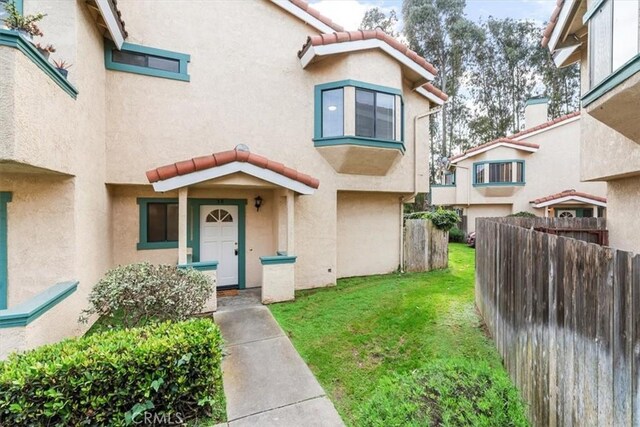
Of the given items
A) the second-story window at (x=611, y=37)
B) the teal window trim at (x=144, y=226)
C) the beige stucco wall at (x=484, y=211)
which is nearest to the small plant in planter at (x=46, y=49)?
the teal window trim at (x=144, y=226)

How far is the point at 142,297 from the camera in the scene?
5402 mm

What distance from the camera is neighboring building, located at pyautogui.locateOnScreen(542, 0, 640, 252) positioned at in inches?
188

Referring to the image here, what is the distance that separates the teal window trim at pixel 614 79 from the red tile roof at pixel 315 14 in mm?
8022

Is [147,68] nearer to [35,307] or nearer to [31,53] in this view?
[31,53]

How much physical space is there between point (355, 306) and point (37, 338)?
6395 mm

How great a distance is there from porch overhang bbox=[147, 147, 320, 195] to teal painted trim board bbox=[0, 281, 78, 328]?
2929 millimetres

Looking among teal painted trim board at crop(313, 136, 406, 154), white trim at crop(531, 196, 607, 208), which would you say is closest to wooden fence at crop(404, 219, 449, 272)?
teal painted trim board at crop(313, 136, 406, 154)

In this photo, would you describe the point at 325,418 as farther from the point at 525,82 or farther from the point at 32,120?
the point at 525,82

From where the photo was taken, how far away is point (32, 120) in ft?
14.3

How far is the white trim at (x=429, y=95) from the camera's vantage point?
12.0 metres

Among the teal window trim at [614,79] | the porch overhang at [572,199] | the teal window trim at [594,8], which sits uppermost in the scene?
the teal window trim at [594,8]

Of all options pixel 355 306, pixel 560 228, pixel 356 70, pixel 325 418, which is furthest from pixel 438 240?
→ pixel 325 418

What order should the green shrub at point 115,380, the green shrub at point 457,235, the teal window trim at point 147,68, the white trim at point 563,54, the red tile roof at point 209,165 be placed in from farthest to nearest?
the green shrub at point 457,235 < the white trim at point 563,54 < the teal window trim at point 147,68 < the red tile roof at point 209,165 < the green shrub at point 115,380

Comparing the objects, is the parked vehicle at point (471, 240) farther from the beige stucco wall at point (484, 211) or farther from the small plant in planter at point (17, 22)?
the small plant in planter at point (17, 22)
